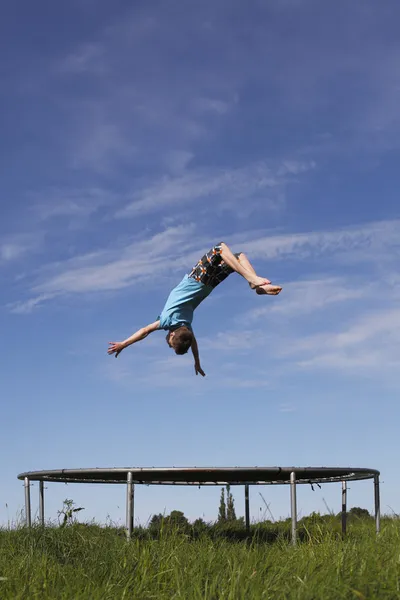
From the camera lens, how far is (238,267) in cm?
633

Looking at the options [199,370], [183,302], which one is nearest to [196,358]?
[199,370]

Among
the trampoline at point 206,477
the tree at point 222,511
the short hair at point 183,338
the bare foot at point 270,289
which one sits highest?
the bare foot at point 270,289

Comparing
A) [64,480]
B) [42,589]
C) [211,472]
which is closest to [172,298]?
[211,472]

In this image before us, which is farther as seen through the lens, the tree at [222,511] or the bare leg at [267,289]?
the tree at [222,511]

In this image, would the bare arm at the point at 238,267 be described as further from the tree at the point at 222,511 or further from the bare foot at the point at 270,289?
the tree at the point at 222,511

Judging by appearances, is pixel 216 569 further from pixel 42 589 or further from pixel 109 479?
pixel 109 479

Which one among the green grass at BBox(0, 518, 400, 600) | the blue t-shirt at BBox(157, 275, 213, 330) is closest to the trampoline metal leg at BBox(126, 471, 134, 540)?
the green grass at BBox(0, 518, 400, 600)

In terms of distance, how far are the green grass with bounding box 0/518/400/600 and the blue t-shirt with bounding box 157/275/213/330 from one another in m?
1.98

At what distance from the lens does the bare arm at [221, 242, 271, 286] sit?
602cm

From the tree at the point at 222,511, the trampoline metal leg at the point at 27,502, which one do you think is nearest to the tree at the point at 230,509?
the tree at the point at 222,511

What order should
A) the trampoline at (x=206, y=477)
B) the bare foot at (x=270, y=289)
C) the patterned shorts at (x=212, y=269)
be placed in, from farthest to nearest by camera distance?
the trampoline at (x=206, y=477) < the patterned shorts at (x=212, y=269) < the bare foot at (x=270, y=289)

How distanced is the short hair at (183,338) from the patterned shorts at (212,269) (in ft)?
1.67

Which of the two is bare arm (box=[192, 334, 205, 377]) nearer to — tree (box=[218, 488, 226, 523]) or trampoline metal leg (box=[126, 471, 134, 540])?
trampoline metal leg (box=[126, 471, 134, 540])

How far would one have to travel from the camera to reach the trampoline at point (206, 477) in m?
7.27
